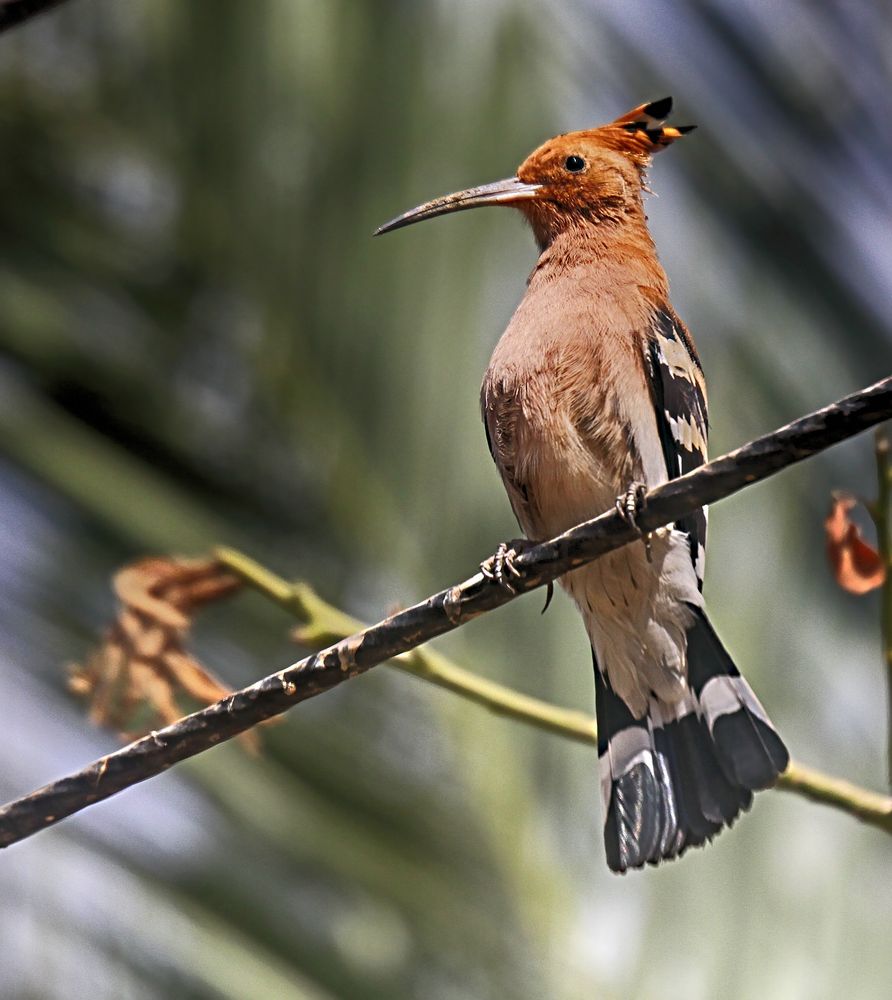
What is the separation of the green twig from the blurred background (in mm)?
771

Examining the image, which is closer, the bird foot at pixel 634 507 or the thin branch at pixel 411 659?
the bird foot at pixel 634 507

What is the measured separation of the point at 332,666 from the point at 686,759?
1113mm

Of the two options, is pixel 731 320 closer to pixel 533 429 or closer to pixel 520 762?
pixel 533 429

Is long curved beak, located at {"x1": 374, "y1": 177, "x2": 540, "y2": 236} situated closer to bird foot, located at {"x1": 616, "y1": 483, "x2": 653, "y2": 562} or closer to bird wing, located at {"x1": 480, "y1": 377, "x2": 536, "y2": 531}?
bird wing, located at {"x1": 480, "y1": 377, "x2": 536, "y2": 531}

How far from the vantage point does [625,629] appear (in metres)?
2.90

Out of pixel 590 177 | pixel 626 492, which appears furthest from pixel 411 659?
pixel 590 177

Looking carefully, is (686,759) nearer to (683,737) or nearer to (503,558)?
(683,737)

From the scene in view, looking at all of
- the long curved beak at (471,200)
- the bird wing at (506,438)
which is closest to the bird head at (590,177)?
the long curved beak at (471,200)

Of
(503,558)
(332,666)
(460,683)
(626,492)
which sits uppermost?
(626,492)

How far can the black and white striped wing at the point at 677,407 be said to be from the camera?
2.87 metres

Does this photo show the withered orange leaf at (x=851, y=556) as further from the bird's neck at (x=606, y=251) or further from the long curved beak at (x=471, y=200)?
the long curved beak at (x=471, y=200)

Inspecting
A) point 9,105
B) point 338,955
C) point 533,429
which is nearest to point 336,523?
point 533,429

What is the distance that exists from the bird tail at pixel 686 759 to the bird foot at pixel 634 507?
0.58 ft

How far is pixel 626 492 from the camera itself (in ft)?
8.84
